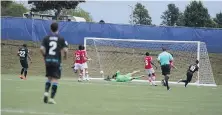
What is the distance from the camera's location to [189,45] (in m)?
30.5

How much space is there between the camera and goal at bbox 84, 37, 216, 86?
98.2 feet

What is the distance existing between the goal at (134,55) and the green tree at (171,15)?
44250 millimetres

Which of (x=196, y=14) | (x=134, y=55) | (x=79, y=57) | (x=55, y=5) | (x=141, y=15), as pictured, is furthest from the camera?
(x=141, y=15)

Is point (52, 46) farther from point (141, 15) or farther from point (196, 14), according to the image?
point (141, 15)

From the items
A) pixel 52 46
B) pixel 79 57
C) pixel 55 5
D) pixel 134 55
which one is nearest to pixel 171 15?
pixel 55 5

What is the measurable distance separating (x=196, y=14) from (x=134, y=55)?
27.7m

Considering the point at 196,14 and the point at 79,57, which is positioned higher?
the point at 196,14

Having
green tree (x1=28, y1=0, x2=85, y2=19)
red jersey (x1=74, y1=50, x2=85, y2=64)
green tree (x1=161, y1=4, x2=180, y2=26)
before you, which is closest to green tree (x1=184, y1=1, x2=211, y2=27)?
green tree (x1=28, y1=0, x2=85, y2=19)

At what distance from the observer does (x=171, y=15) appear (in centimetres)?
7619

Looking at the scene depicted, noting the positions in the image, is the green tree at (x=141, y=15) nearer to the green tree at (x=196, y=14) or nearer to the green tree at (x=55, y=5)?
the green tree at (x=196, y=14)

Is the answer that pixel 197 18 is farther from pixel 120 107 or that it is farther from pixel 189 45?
pixel 120 107

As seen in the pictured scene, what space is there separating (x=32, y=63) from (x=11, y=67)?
1.46 m

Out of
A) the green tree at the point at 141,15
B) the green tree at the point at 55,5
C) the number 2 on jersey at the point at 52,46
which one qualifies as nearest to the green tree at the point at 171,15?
the green tree at the point at 141,15

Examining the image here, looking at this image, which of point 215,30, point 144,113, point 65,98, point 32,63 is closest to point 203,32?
point 215,30
